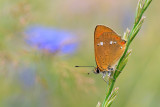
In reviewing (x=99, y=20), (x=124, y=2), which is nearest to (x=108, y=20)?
(x=99, y=20)

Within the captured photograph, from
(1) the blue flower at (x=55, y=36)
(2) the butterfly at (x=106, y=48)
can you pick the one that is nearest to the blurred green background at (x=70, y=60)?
(1) the blue flower at (x=55, y=36)

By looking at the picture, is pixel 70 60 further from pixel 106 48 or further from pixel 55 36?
pixel 106 48

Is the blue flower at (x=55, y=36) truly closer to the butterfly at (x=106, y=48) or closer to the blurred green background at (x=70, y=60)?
the blurred green background at (x=70, y=60)

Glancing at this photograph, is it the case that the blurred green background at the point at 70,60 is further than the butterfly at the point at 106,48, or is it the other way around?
the blurred green background at the point at 70,60

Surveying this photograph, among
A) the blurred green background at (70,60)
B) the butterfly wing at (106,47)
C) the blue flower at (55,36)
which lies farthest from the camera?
the blue flower at (55,36)

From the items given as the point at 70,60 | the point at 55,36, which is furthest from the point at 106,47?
the point at 55,36

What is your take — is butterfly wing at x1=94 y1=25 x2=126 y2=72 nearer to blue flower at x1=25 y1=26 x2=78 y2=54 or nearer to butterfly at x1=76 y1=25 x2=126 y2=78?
butterfly at x1=76 y1=25 x2=126 y2=78

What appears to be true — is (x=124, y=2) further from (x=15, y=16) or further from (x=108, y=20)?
(x=15, y=16)
